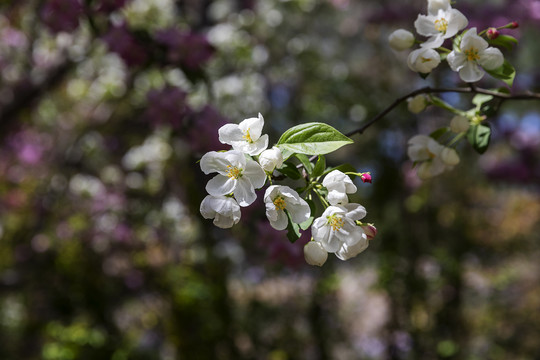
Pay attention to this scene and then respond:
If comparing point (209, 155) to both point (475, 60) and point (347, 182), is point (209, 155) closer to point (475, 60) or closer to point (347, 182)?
point (347, 182)

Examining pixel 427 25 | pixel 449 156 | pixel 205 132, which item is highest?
pixel 427 25

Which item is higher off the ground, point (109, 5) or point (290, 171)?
point (290, 171)

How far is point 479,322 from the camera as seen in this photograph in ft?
10.5

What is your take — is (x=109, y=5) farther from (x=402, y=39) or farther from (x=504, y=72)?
(x=504, y=72)

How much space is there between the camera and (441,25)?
32.5 inches

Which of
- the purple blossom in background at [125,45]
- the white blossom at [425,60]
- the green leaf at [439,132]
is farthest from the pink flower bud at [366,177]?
the purple blossom in background at [125,45]

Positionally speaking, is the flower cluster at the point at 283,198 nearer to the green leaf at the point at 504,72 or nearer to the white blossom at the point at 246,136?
the white blossom at the point at 246,136

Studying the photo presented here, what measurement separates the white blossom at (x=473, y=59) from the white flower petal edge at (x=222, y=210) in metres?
0.44

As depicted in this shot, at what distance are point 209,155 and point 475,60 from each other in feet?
1.57

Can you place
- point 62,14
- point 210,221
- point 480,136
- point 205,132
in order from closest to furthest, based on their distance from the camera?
point 480,136, point 62,14, point 205,132, point 210,221

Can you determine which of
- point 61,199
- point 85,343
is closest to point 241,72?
point 61,199

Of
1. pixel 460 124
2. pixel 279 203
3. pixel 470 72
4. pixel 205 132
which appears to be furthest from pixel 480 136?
pixel 205 132

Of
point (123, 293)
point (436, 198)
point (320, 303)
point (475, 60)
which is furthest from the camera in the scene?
point (123, 293)

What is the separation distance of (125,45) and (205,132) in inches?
16.8
